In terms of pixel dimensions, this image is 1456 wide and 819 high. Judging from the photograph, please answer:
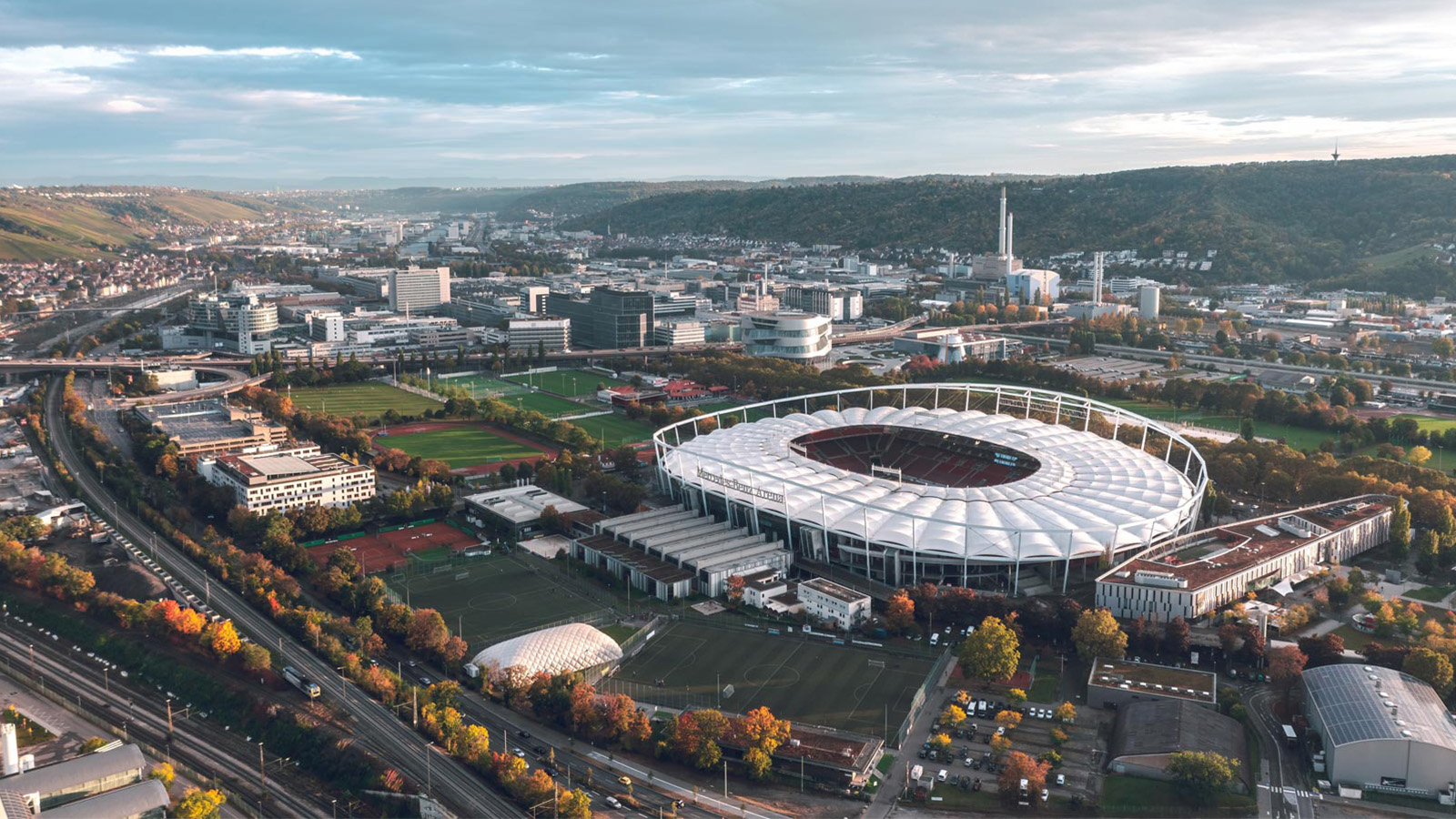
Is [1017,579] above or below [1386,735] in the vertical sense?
above

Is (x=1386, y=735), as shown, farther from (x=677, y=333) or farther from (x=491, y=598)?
(x=677, y=333)

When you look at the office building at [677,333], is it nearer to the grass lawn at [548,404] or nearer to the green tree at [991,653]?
the grass lawn at [548,404]

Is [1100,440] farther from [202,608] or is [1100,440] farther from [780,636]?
[202,608]

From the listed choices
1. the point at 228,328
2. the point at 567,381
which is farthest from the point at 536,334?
the point at 228,328

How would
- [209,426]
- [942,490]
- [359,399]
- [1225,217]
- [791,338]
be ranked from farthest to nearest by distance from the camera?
[1225,217], [791,338], [359,399], [209,426], [942,490]

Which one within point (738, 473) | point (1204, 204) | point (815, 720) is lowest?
point (815, 720)

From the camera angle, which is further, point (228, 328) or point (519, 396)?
point (228, 328)

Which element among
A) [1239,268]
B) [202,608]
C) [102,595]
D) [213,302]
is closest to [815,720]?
[202,608]

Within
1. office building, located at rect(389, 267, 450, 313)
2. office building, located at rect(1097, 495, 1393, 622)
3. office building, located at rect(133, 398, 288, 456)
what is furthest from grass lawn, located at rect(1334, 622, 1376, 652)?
office building, located at rect(389, 267, 450, 313)
